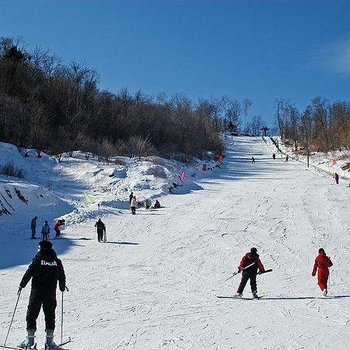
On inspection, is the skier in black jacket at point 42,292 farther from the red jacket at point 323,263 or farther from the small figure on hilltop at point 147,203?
the small figure on hilltop at point 147,203

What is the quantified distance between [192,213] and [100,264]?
12.1m

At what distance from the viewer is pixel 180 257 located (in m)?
17.6

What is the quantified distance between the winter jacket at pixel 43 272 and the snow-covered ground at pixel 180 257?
1249 mm

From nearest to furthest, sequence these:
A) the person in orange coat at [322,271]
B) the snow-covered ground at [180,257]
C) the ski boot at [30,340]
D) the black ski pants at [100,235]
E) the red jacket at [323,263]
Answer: the ski boot at [30,340], the snow-covered ground at [180,257], the person in orange coat at [322,271], the red jacket at [323,263], the black ski pants at [100,235]

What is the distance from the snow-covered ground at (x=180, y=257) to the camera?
863cm

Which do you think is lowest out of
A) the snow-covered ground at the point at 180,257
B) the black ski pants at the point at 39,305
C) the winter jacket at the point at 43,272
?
the snow-covered ground at the point at 180,257

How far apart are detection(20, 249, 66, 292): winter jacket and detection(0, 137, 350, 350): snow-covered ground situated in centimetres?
125

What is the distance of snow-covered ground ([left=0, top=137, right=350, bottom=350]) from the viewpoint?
8633 millimetres

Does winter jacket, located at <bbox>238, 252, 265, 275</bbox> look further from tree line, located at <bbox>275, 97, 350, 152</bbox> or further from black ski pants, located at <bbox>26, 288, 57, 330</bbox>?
tree line, located at <bbox>275, 97, 350, 152</bbox>

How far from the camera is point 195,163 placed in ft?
186

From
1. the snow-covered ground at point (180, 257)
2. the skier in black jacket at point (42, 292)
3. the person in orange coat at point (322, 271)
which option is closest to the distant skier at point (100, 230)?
the snow-covered ground at point (180, 257)

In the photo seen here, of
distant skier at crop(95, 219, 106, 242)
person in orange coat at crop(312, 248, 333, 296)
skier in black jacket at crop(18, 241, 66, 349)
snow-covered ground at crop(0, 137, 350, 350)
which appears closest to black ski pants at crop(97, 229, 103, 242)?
distant skier at crop(95, 219, 106, 242)

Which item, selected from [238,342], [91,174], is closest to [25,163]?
[91,174]

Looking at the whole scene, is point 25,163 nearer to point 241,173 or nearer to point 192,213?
point 192,213
